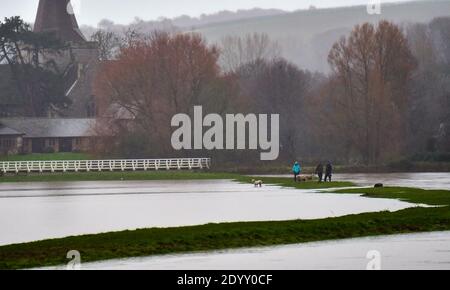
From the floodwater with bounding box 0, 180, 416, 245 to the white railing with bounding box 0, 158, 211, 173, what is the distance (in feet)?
80.3

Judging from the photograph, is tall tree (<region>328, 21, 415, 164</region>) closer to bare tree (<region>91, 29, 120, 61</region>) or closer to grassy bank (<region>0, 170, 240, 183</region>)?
grassy bank (<region>0, 170, 240, 183</region>)

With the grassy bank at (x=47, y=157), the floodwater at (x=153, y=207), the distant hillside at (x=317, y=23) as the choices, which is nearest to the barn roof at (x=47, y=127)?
the grassy bank at (x=47, y=157)

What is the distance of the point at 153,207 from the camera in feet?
168

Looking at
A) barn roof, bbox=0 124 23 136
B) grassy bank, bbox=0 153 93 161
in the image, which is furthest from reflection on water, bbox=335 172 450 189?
barn roof, bbox=0 124 23 136

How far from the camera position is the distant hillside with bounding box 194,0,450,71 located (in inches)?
4390

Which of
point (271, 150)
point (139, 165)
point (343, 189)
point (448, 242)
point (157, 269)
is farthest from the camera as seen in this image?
point (271, 150)

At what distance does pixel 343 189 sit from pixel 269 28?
57.2m

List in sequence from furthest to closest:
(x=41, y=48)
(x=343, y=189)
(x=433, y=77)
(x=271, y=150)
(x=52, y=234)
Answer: (x=41, y=48) < (x=433, y=77) < (x=271, y=150) < (x=343, y=189) < (x=52, y=234)

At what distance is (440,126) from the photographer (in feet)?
340

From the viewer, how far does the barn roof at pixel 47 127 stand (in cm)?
12694

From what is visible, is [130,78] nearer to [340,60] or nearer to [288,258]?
[340,60]

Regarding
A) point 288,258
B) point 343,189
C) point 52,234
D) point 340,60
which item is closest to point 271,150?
point 340,60

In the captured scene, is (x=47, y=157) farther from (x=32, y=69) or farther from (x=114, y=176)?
(x=114, y=176)

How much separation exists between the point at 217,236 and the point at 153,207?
54.8 feet
